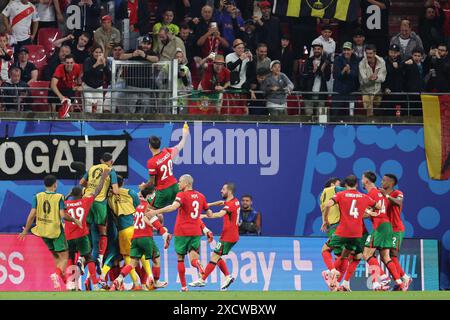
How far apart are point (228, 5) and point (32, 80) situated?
4805 mm

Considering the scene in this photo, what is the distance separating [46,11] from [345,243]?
34.2 ft

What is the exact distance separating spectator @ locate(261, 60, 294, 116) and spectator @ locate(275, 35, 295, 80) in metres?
0.97

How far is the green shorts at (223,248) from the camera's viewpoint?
91.7ft

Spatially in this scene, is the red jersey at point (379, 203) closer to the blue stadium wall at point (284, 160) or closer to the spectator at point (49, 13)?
the blue stadium wall at point (284, 160)

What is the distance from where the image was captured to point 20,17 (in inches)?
1291

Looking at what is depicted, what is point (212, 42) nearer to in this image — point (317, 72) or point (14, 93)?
point (317, 72)

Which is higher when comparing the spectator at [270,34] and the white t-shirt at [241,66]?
the spectator at [270,34]

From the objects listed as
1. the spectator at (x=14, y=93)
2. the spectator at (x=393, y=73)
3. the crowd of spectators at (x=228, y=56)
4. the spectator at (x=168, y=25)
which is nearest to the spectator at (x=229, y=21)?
the crowd of spectators at (x=228, y=56)

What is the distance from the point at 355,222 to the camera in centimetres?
2638

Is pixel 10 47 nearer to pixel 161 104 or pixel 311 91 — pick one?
pixel 161 104

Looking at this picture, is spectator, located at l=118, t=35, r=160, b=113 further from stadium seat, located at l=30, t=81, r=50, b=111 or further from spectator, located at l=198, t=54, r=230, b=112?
stadium seat, located at l=30, t=81, r=50, b=111

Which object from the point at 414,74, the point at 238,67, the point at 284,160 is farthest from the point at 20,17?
the point at 414,74

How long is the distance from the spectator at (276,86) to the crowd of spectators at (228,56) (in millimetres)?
21
